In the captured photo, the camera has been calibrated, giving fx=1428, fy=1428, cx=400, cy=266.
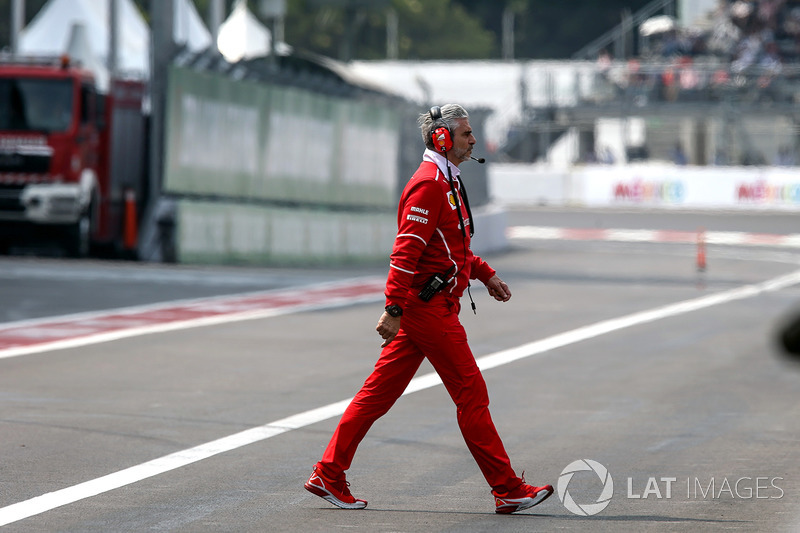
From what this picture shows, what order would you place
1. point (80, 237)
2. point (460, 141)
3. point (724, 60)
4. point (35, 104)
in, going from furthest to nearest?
point (724, 60)
point (80, 237)
point (35, 104)
point (460, 141)

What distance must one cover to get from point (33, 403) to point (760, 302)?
11897 millimetres

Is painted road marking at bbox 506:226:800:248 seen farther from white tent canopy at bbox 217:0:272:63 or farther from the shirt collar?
the shirt collar

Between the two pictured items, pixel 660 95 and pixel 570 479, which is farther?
pixel 660 95

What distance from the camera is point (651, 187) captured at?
41562mm

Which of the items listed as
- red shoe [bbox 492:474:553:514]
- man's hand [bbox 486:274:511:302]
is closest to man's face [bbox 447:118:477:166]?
man's hand [bbox 486:274:511:302]

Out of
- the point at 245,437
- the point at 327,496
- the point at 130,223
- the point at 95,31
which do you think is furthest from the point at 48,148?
the point at 95,31

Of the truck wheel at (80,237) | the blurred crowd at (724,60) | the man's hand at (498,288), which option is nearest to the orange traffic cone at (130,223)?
the truck wheel at (80,237)

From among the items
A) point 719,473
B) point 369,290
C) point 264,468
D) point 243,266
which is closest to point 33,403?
point 264,468

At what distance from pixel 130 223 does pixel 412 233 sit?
1752 cm

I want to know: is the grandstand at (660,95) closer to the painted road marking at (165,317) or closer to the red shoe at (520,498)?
the painted road marking at (165,317)

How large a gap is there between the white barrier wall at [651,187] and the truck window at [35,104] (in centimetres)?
1958

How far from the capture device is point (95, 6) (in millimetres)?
43250

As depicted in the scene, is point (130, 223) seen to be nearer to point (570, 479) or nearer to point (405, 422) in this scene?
point (405, 422)

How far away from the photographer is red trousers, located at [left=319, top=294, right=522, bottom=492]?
6.65 metres
